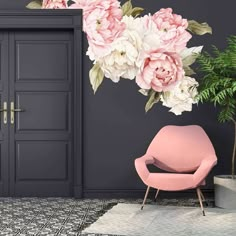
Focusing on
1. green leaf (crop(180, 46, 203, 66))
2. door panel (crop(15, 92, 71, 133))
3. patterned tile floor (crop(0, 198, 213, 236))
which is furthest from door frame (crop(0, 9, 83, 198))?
green leaf (crop(180, 46, 203, 66))

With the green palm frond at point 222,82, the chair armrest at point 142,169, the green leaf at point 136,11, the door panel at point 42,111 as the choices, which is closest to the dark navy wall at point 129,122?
the green leaf at point 136,11

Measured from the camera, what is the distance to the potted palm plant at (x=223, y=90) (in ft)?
16.1

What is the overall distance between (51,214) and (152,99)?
67.6 inches

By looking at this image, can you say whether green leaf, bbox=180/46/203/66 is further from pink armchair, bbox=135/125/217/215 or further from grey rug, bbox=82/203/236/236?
grey rug, bbox=82/203/236/236

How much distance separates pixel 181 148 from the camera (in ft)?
17.1

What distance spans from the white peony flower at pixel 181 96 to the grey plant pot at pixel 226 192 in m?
0.90

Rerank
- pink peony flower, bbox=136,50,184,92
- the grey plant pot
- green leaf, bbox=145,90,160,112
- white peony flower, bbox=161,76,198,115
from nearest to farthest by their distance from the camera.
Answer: the grey plant pot < pink peony flower, bbox=136,50,184,92 < white peony flower, bbox=161,76,198,115 < green leaf, bbox=145,90,160,112

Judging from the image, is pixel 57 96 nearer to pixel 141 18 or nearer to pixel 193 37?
pixel 141 18

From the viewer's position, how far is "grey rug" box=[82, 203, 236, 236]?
13.3 ft

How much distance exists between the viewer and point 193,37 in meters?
5.68

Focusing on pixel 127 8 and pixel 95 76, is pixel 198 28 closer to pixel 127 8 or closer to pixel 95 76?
pixel 127 8

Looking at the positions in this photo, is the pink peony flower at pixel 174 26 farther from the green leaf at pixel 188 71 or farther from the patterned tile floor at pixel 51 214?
the patterned tile floor at pixel 51 214

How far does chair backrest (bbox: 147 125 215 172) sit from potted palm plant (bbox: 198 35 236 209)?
0.28 m

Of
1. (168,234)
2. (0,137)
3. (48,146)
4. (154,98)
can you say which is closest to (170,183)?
(168,234)
